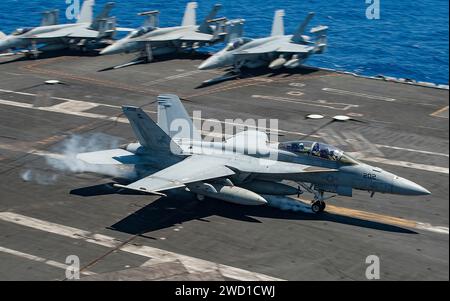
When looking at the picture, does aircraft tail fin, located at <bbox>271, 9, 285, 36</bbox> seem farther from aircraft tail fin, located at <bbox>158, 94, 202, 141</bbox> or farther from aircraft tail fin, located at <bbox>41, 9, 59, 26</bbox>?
aircraft tail fin, located at <bbox>158, 94, 202, 141</bbox>

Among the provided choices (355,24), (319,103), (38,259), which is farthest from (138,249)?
(355,24)

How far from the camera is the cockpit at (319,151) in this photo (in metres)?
34.7

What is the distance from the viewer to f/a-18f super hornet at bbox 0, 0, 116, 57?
7450cm

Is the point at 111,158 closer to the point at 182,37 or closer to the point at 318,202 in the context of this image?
the point at 318,202

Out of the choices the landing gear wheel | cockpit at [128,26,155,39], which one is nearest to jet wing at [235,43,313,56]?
cockpit at [128,26,155,39]

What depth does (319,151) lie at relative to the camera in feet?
115

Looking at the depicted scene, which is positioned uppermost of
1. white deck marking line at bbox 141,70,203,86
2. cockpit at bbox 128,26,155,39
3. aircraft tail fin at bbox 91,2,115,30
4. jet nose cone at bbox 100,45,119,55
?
aircraft tail fin at bbox 91,2,115,30

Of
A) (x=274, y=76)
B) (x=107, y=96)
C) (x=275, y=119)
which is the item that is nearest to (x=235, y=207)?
(x=275, y=119)

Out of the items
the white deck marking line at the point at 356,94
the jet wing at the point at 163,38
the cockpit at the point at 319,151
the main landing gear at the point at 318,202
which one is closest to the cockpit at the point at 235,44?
the jet wing at the point at 163,38

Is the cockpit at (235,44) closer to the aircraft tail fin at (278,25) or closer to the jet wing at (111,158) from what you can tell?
the aircraft tail fin at (278,25)

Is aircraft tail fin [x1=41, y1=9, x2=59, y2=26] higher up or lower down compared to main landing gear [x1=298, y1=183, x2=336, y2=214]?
higher up

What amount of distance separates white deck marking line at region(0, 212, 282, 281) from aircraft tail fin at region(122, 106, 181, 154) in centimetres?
699

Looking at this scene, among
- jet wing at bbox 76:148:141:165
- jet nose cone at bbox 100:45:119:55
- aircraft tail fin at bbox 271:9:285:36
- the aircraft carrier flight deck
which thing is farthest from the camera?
aircraft tail fin at bbox 271:9:285:36
